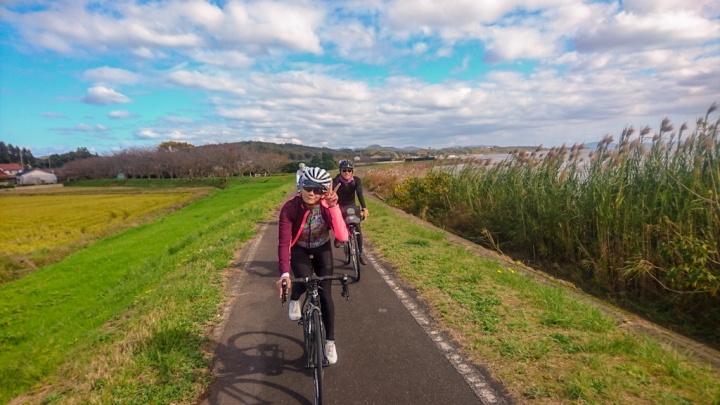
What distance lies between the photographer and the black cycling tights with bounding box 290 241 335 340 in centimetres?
351

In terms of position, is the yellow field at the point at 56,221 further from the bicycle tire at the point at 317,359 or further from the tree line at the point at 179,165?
the tree line at the point at 179,165

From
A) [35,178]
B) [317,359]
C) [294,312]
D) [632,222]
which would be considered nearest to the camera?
[317,359]

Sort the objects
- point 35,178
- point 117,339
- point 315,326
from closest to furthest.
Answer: point 315,326, point 117,339, point 35,178

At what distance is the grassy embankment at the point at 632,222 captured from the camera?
509 cm

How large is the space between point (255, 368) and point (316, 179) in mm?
1962

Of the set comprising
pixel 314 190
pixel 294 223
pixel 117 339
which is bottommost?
pixel 117 339

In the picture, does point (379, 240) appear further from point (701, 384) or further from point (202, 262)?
point (701, 384)

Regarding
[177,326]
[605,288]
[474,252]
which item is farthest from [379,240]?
[177,326]

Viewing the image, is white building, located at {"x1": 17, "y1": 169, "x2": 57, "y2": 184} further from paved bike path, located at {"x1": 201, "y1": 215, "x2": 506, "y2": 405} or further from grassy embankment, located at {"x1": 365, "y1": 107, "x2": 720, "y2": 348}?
grassy embankment, located at {"x1": 365, "y1": 107, "x2": 720, "y2": 348}

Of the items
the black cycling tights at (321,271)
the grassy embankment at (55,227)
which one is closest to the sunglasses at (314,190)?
the black cycling tights at (321,271)

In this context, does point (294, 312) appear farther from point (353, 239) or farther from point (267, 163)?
point (267, 163)

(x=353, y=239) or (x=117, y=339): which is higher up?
(x=353, y=239)

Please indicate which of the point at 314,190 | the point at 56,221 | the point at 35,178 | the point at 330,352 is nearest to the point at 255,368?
the point at 330,352

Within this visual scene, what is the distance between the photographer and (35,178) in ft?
274
